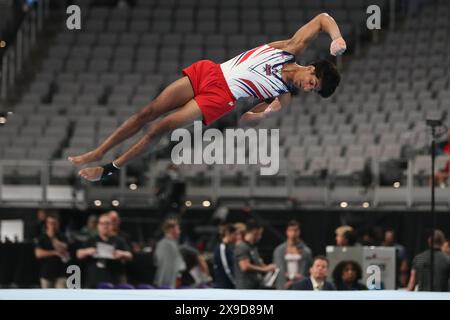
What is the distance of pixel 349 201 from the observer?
14062 millimetres

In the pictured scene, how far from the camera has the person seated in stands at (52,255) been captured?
466 inches

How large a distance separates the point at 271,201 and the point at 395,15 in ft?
14.7

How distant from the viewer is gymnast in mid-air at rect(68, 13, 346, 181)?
830cm

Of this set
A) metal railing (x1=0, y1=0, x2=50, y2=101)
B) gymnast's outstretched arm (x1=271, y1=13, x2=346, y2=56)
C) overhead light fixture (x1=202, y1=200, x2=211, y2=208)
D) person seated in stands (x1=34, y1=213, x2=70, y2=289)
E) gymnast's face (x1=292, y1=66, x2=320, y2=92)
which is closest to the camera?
gymnast's outstretched arm (x1=271, y1=13, x2=346, y2=56)

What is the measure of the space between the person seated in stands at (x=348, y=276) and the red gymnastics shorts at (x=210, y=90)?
8.41ft

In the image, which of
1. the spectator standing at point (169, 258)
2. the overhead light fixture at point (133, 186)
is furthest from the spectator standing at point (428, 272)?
the overhead light fixture at point (133, 186)

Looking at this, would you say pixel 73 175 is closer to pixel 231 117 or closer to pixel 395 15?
pixel 231 117

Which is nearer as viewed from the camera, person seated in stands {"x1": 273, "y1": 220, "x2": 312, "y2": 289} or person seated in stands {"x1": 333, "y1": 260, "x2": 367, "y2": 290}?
person seated in stands {"x1": 333, "y1": 260, "x2": 367, "y2": 290}

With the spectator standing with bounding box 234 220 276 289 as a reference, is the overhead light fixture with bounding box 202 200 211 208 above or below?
above

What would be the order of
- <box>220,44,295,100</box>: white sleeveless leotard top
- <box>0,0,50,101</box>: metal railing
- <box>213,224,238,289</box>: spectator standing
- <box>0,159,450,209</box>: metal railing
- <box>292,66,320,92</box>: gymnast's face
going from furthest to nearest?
<box>0,0,50,101</box>: metal railing < <box>0,159,450,209</box>: metal railing < <box>213,224,238,289</box>: spectator standing < <box>220,44,295,100</box>: white sleeveless leotard top < <box>292,66,320,92</box>: gymnast's face

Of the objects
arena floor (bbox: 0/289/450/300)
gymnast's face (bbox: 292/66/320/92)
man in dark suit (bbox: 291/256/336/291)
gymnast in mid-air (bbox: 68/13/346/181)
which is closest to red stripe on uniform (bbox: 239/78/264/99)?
gymnast in mid-air (bbox: 68/13/346/181)

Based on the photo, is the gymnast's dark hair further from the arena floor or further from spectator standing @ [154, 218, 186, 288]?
spectator standing @ [154, 218, 186, 288]

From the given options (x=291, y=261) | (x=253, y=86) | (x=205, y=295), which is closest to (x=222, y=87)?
(x=253, y=86)
